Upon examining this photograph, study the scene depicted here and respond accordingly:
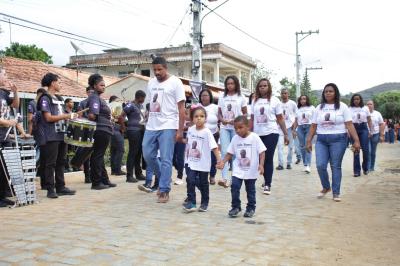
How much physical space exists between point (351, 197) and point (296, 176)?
2608mm

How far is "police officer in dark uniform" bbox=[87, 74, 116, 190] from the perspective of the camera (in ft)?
24.9

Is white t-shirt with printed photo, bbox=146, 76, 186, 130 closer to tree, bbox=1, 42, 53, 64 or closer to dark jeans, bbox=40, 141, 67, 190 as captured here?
dark jeans, bbox=40, 141, 67, 190

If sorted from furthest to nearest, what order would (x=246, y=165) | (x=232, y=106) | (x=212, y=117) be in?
(x=212, y=117), (x=232, y=106), (x=246, y=165)

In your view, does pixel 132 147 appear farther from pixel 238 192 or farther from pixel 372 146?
pixel 372 146

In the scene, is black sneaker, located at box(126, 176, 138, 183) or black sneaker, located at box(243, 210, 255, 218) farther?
black sneaker, located at box(126, 176, 138, 183)

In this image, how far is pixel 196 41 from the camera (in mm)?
18688

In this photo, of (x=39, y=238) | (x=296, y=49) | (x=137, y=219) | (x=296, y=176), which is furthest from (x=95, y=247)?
(x=296, y=49)

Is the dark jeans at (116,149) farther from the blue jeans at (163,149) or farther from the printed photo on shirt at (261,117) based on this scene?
the printed photo on shirt at (261,117)

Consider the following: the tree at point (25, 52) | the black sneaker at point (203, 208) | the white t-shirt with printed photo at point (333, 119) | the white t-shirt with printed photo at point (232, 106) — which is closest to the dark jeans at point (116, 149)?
the white t-shirt with printed photo at point (232, 106)

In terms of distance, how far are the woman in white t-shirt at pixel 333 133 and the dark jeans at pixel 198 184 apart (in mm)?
2259

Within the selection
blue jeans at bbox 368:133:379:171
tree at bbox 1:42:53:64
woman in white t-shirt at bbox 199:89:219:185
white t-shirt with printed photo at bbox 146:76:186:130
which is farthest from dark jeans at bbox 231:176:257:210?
tree at bbox 1:42:53:64

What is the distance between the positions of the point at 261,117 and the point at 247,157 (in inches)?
85.4

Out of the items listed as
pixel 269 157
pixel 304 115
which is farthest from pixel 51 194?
pixel 304 115

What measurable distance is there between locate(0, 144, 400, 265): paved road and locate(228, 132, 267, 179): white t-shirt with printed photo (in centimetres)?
61
